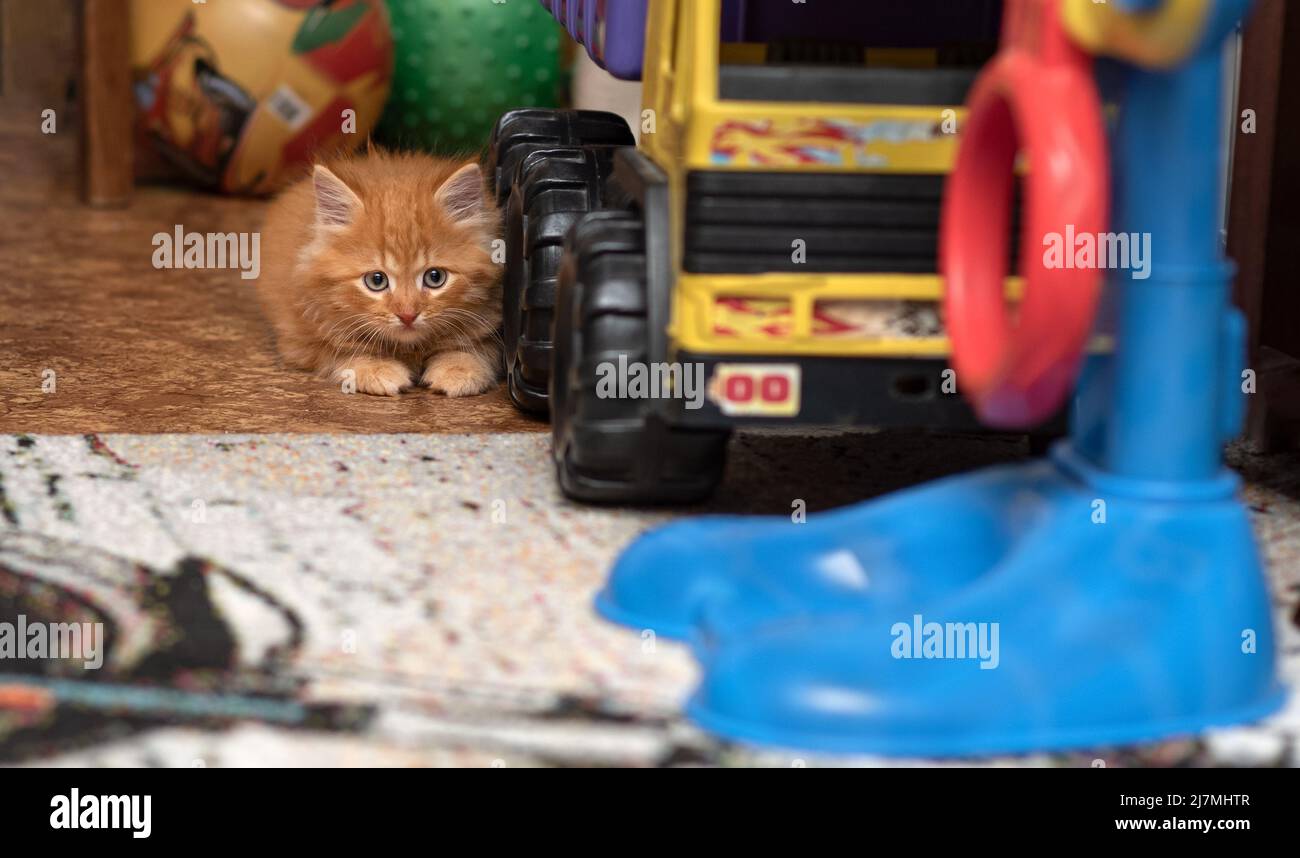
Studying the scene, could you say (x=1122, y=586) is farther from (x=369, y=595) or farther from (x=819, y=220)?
(x=369, y=595)

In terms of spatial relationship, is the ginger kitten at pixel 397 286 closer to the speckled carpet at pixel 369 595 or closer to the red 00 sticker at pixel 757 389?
the speckled carpet at pixel 369 595

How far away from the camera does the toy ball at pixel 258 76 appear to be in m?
3.28

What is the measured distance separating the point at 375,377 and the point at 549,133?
1.41ft

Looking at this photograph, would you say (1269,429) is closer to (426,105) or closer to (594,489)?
(594,489)

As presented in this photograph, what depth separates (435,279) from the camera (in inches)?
81.7

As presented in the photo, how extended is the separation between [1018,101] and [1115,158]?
0.12 meters

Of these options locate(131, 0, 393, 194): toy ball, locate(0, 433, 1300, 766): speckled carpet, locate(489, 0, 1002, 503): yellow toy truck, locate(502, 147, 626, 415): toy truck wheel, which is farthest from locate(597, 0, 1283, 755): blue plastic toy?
locate(131, 0, 393, 194): toy ball

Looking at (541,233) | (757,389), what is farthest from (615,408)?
(541,233)

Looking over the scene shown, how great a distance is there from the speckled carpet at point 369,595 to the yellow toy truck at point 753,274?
0.13m

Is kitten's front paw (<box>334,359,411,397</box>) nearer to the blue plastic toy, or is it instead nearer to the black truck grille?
the black truck grille

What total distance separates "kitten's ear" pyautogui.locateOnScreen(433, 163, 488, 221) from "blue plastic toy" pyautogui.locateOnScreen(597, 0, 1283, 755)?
1.13 m

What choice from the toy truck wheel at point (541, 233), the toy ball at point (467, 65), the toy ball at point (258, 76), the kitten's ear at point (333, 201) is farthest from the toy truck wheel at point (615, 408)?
the toy ball at point (467, 65)

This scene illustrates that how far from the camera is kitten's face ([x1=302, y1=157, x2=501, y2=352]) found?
2041 millimetres

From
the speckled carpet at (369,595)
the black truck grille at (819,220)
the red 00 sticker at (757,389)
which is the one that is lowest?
the speckled carpet at (369,595)
